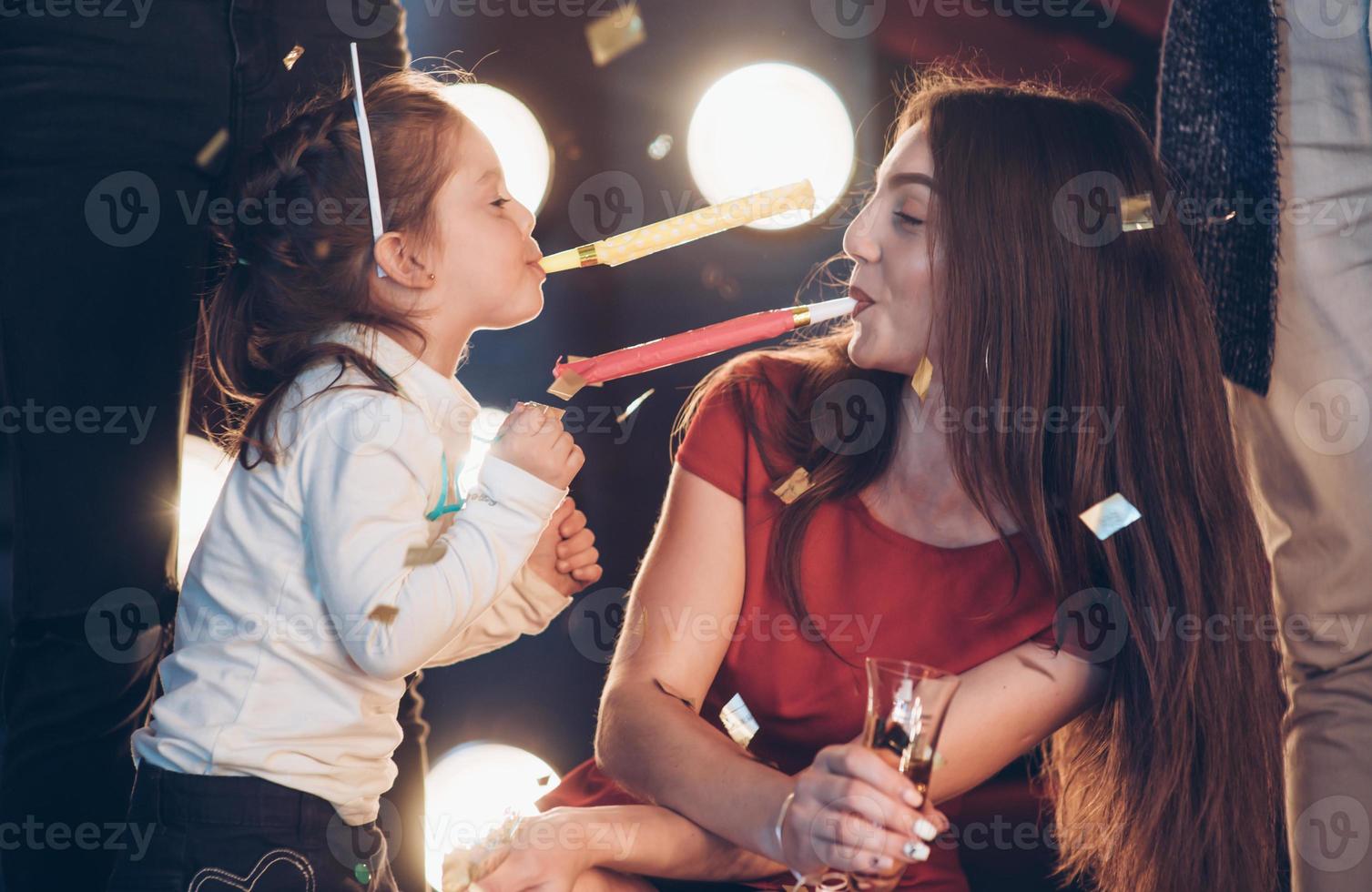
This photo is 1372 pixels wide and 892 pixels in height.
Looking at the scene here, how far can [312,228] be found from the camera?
4.12 ft

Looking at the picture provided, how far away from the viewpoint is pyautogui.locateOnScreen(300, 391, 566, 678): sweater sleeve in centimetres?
109

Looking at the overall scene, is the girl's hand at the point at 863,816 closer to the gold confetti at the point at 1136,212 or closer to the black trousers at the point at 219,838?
the black trousers at the point at 219,838

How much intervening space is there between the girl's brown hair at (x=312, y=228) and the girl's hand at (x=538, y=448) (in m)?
0.16

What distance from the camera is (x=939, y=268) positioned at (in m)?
1.33

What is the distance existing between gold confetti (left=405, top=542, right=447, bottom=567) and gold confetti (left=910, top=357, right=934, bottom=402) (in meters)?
0.58

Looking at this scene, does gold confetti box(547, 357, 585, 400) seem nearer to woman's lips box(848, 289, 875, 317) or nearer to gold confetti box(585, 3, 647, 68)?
woman's lips box(848, 289, 875, 317)

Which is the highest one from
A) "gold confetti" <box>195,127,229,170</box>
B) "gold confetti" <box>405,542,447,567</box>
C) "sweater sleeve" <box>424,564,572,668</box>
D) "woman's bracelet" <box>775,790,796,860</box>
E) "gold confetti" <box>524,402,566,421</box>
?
"gold confetti" <box>195,127,229,170</box>

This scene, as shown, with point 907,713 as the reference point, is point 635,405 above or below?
above

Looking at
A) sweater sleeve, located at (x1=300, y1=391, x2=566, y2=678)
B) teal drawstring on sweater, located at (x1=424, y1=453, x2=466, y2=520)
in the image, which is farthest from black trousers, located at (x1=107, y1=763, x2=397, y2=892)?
teal drawstring on sweater, located at (x1=424, y1=453, x2=466, y2=520)

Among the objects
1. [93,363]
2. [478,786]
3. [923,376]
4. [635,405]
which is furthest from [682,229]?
[478,786]

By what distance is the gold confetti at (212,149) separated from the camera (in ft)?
4.26

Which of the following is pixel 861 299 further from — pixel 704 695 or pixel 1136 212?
pixel 704 695

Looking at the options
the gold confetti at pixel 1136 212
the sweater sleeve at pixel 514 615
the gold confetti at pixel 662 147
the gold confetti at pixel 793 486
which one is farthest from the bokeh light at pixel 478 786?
the gold confetti at pixel 1136 212

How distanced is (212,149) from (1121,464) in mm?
1099
